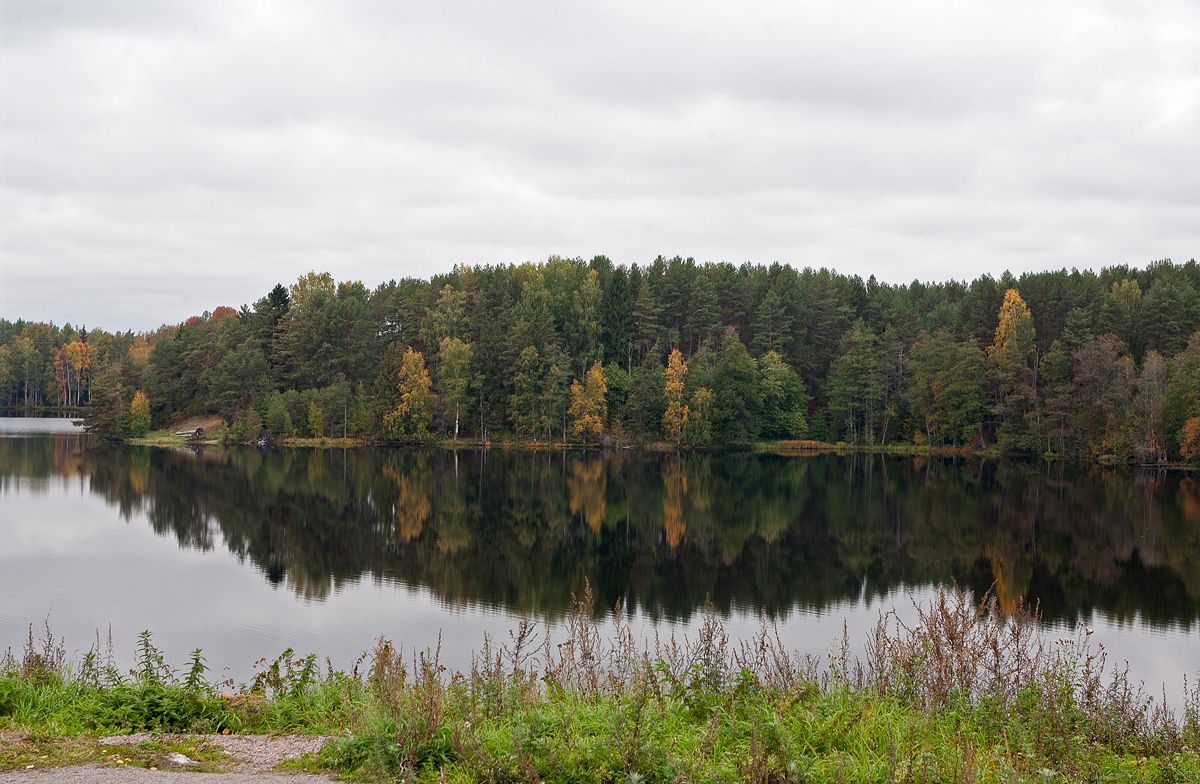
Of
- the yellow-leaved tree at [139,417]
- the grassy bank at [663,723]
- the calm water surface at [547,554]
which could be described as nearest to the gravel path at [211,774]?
the grassy bank at [663,723]

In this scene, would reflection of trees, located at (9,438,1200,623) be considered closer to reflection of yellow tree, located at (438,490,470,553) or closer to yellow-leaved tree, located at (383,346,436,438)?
reflection of yellow tree, located at (438,490,470,553)

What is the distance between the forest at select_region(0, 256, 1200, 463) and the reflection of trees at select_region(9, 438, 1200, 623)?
43.6 ft

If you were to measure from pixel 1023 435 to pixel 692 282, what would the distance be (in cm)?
3200

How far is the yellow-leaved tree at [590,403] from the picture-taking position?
7469 cm

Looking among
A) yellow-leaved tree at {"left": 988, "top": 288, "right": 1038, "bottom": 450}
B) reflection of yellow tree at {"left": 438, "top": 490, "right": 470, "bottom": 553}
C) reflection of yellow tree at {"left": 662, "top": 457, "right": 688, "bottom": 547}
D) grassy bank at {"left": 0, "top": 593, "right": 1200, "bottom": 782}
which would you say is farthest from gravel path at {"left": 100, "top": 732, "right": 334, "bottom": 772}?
yellow-leaved tree at {"left": 988, "top": 288, "right": 1038, "bottom": 450}

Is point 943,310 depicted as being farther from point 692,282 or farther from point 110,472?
point 110,472

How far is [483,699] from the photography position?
812 centimetres

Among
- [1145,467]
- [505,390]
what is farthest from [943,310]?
[505,390]

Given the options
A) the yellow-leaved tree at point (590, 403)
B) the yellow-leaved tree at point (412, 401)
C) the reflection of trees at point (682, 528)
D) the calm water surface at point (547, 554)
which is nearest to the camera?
the calm water surface at point (547, 554)

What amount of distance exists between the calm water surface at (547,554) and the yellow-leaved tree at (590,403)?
24.7 meters

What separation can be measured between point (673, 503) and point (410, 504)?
11291 mm

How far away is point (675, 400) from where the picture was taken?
74.1 m

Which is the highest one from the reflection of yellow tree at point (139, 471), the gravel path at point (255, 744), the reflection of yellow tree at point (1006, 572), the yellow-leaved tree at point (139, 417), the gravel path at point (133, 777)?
the yellow-leaved tree at point (139, 417)

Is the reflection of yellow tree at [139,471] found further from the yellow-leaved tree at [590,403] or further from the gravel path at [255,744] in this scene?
the gravel path at [255,744]
